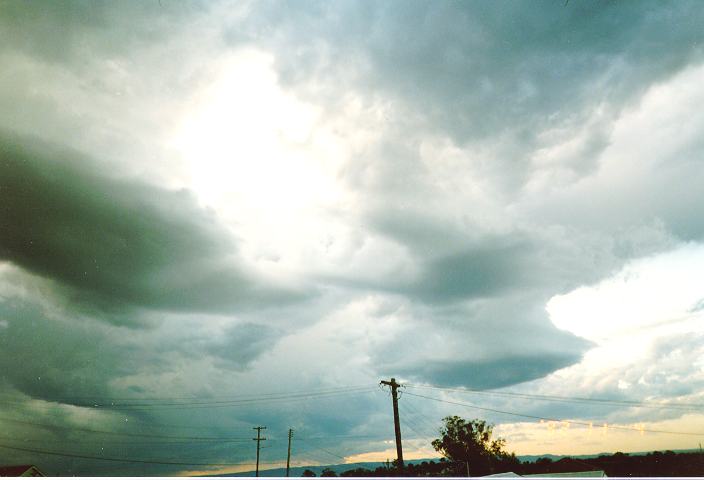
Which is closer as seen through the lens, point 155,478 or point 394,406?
point 155,478

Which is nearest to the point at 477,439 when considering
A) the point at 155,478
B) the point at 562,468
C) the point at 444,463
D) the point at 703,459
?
the point at 444,463

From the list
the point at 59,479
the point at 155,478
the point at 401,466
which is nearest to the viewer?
the point at 59,479

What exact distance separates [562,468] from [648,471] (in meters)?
12.4

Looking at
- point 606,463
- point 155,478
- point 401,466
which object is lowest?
point 606,463

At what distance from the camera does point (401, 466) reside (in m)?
26.9

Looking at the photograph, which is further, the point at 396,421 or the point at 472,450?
the point at 472,450

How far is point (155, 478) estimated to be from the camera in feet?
9.66

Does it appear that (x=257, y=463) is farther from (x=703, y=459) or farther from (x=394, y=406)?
(x=703, y=459)

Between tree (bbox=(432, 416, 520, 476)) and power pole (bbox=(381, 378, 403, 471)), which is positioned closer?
power pole (bbox=(381, 378, 403, 471))

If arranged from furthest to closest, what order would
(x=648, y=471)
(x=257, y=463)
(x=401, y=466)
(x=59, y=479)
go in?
(x=257, y=463) → (x=648, y=471) → (x=401, y=466) → (x=59, y=479)

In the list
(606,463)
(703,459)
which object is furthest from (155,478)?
(703,459)

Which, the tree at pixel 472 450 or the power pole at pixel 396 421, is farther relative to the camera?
the tree at pixel 472 450

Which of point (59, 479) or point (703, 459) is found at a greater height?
point (59, 479)

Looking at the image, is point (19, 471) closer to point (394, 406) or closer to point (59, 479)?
point (394, 406)
